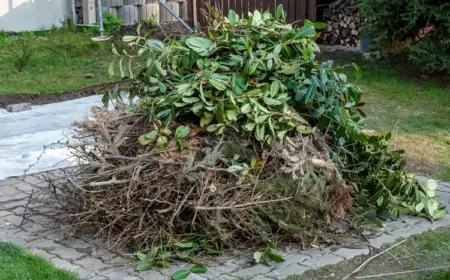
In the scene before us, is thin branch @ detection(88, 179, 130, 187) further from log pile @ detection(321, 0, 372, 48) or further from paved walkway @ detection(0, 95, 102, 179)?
log pile @ detection(321, 0, 372, 48)

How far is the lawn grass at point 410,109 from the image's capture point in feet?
23.0

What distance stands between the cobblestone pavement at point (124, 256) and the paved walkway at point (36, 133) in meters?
0.94

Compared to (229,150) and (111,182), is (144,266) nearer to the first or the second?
(111,182)

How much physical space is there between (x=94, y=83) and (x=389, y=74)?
4.74 metres

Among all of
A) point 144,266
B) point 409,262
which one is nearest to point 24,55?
point 144,266

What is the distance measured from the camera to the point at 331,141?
5082 mm

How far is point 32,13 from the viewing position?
13969 millimetres

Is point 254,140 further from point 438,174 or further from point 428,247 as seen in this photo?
point 438,174

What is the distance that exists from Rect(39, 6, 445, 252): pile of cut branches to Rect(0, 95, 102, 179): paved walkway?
1190mm

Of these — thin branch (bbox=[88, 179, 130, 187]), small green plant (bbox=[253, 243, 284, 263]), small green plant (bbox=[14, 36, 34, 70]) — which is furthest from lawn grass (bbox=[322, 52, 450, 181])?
small green plant (bbox=[14, 36, 34, 70])

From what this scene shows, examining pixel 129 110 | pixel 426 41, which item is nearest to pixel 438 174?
pixel 129 110

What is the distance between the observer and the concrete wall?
13.6 metres

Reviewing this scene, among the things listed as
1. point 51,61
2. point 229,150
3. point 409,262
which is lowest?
point 409,262

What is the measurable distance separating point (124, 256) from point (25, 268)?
632mm
